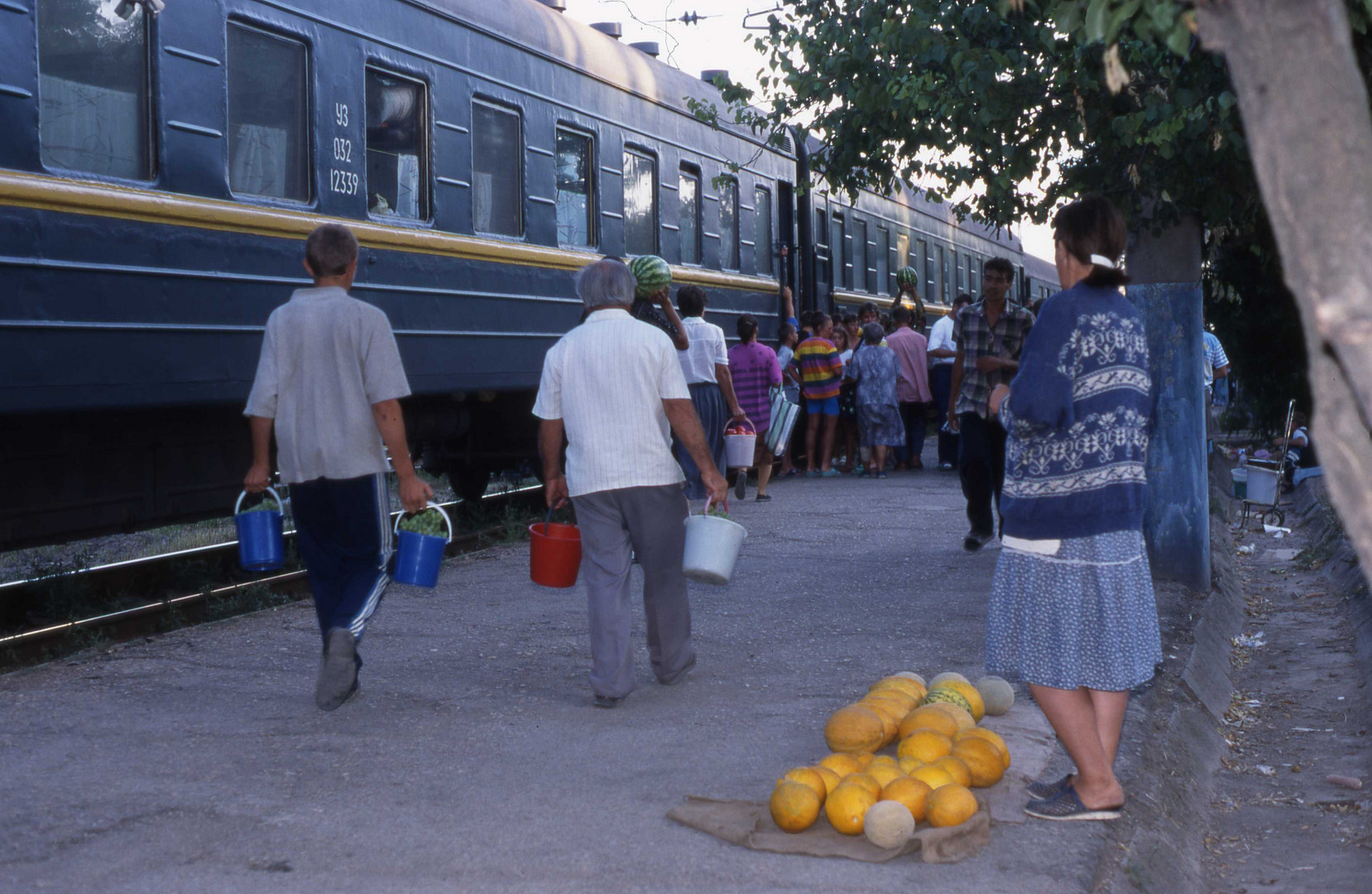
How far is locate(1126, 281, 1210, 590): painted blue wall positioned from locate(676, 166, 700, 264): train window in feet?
16.4

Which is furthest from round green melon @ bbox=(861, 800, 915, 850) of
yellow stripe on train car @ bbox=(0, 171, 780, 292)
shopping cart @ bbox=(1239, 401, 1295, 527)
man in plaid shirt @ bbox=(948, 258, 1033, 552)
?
shopping cart @ bbox=(1239, 401, 1295, 527)

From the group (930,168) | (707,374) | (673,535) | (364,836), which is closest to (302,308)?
(673,535)

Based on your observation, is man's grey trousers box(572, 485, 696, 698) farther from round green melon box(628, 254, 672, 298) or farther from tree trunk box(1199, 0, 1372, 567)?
tree trunk box(1199, 0, 1372, 567)

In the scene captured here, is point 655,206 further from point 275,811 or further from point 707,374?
point 275,811

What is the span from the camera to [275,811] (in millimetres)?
4160

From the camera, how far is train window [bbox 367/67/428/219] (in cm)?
832

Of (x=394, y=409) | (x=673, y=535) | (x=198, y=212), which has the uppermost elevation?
(x=198, y=212)

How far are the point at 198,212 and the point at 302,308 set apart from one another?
2044 mm

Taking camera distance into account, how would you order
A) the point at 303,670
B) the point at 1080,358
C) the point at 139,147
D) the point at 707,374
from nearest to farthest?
the point at 1080,358
the point at 303,670
the point at 139,147
the point at 707,374

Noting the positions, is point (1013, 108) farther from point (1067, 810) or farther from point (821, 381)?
point (821, 381)

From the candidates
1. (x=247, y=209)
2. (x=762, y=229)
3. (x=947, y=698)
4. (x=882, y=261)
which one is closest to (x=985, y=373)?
(x=947, y=698)

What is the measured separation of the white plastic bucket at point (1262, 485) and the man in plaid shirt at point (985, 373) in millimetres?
3869

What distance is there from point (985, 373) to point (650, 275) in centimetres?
182

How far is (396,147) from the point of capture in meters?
8.52
